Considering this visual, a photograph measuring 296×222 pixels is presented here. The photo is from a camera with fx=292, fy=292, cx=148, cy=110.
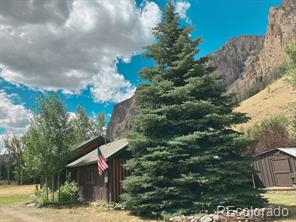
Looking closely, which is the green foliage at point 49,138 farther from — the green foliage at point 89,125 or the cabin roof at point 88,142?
the green foliage at point 89,125

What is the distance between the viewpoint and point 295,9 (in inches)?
5925

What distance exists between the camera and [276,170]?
2541 centimetres

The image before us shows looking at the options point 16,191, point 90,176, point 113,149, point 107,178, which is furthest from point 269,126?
point 16,191

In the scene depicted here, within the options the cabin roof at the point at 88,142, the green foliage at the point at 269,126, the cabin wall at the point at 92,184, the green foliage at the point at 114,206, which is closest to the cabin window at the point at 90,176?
the cabin wall at the point at 92,184

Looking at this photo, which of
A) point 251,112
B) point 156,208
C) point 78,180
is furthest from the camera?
point 251,112

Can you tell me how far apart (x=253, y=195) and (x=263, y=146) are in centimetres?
2342

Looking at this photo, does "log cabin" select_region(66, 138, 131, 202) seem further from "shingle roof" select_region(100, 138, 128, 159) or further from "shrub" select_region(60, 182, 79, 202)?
"shrub" select_region(60, 182, 79, 202)

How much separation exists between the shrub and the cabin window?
5.01ft

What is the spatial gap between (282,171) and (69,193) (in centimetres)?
1778

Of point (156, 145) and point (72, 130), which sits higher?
point (72, 130)

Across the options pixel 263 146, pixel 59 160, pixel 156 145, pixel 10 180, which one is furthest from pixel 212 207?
pixel 10 180

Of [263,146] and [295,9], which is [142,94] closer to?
[263,146]

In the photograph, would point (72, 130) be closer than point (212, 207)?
No

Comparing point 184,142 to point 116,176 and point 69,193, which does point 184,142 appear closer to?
point 116,176
